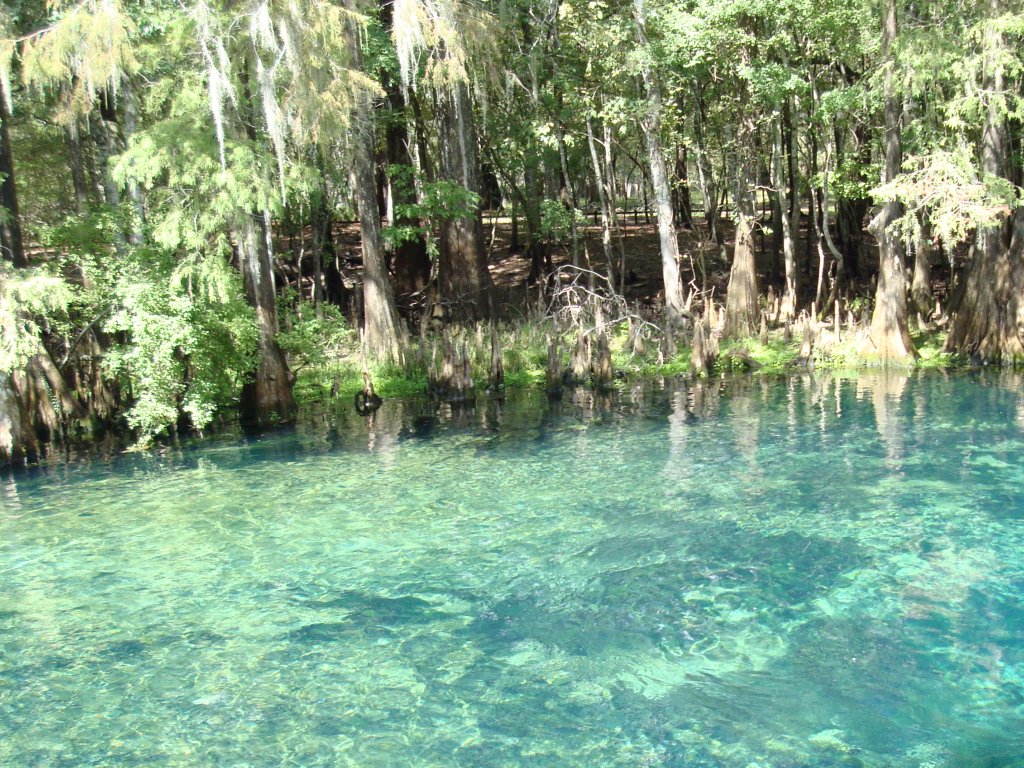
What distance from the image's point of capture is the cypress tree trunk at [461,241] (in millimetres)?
21609

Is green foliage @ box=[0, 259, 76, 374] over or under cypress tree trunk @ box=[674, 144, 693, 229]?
under

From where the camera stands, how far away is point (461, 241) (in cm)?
2216

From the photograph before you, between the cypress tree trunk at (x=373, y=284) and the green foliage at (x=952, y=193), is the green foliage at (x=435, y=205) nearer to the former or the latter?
the cypress tree trunk at (x=373, y=284)

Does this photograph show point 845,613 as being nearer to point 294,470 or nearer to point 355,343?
point 294,470

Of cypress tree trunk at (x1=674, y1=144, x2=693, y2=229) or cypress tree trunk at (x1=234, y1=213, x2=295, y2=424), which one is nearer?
cypress tree trunk at (x1=234, y1=213, x2=295, y2=424)

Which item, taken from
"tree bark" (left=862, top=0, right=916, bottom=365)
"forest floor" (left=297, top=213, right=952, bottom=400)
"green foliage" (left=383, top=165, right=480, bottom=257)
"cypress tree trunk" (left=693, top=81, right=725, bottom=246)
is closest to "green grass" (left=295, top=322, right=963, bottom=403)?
"forest floor" (left=297, top=213, right=952, bottom=400)

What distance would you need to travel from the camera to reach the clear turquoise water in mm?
5750

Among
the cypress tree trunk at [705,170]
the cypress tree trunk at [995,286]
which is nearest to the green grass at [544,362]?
the cypress tree trunk at [995,286]

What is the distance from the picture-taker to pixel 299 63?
14406 mm

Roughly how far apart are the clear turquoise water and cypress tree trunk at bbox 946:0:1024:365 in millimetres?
5481

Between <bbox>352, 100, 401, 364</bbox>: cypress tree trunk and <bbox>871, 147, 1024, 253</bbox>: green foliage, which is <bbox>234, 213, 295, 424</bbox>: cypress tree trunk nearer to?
<bbox>352, 100, 401, 364</bbox>: cypress tree trunk

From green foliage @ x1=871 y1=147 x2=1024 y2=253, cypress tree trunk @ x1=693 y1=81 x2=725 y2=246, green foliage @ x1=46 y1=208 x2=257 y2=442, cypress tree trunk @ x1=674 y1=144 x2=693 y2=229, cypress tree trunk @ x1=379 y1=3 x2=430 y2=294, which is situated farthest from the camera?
cypress tree trunk @ x1=674 y1=144 x2=693 y2=229

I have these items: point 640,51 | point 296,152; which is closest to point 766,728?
point 296,152

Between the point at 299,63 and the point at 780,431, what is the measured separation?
928cm
